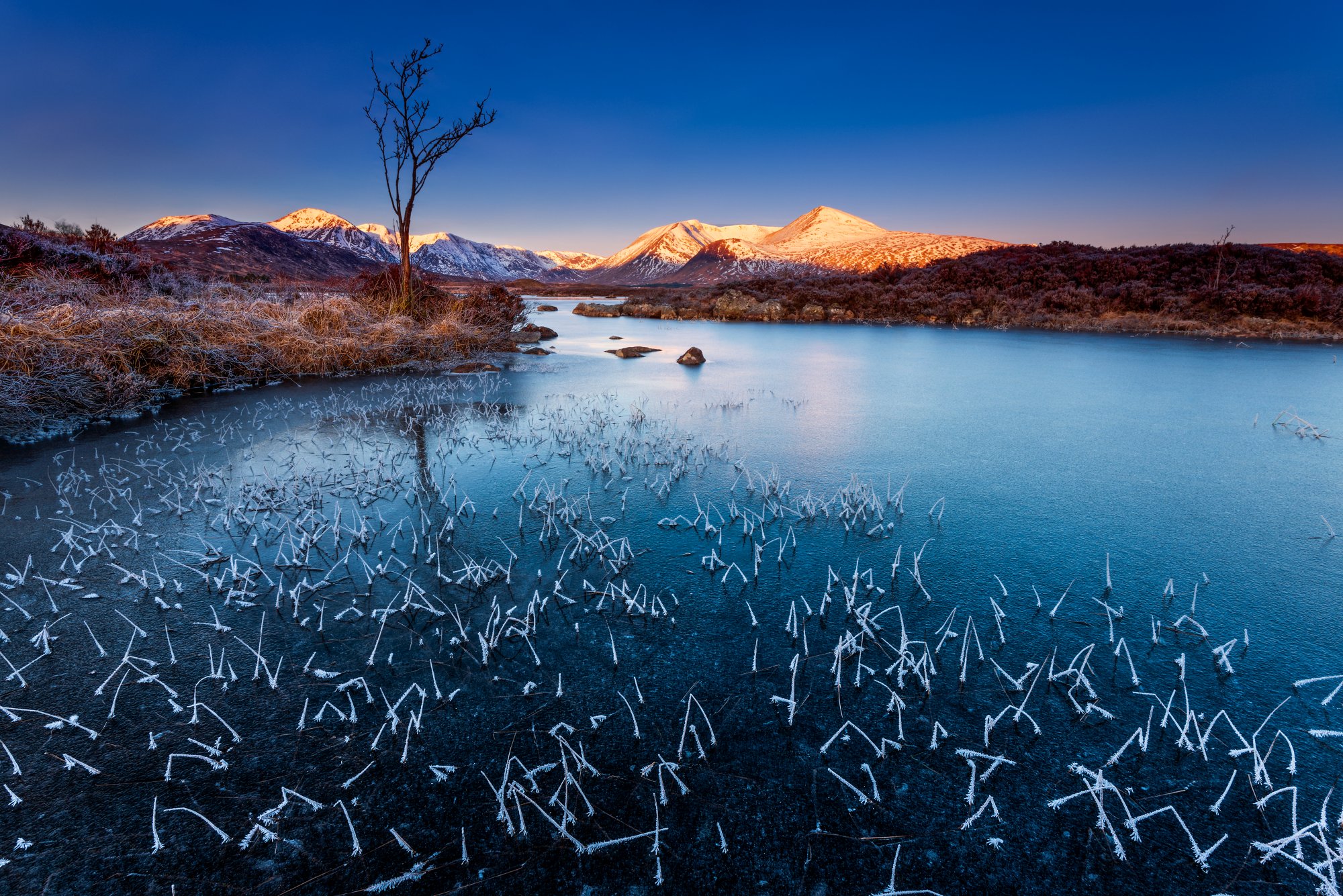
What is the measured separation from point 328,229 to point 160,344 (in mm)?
212251

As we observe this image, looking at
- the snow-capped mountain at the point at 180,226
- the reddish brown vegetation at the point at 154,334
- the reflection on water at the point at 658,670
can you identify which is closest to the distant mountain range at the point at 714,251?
the snow-capped mountain at the point at 180,226

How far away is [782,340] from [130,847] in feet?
76.9

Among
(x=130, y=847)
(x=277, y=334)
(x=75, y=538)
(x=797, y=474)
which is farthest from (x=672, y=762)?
(x=277, y=334)

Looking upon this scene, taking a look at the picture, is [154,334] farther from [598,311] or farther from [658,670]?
[598,311]

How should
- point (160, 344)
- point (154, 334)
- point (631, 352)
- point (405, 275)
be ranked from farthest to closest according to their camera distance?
point (631, 352) < point (405, 275) < point (160, 344) < point (154, 334)

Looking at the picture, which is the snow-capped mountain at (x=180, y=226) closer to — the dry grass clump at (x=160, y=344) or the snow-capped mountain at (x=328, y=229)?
the snow-capped mountain at (x=328, y=229)

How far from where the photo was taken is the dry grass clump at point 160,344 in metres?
7.57

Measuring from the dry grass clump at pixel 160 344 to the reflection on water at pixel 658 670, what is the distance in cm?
172

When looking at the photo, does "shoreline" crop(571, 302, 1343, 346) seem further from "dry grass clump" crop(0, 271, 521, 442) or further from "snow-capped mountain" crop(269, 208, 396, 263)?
"snow-capped mountain" crop(269, 208, 396, 263)

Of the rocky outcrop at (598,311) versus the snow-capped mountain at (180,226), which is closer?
the rocky outcrop at (598,311)

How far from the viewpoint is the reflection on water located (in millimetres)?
2066

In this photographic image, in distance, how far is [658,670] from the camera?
3.06 metres

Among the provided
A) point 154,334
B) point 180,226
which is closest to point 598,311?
point 154,334

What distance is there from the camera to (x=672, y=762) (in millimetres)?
2430
